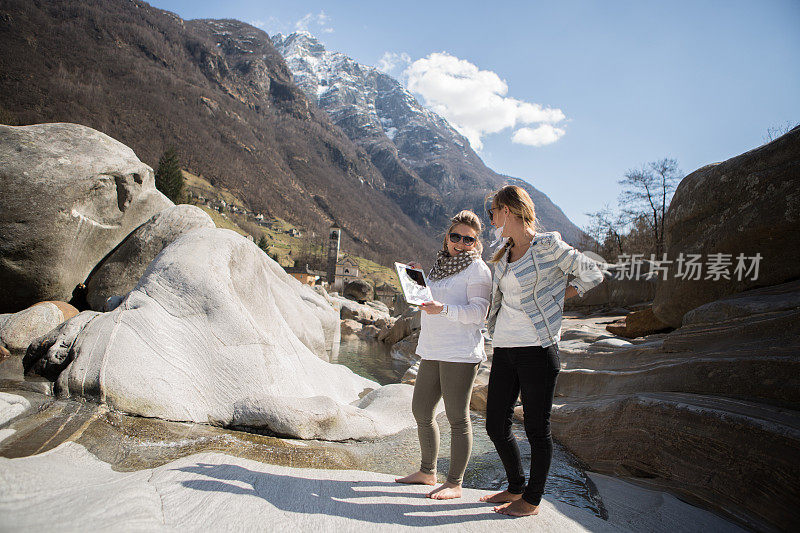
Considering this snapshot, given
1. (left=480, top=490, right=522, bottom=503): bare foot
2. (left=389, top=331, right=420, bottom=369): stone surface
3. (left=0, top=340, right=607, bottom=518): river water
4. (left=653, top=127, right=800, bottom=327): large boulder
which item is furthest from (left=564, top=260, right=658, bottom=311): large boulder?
(left=480, top=490, right=522, bottom=503): bare foot

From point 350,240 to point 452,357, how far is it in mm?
159281

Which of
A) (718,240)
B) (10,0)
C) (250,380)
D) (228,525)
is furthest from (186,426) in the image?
(10,0)

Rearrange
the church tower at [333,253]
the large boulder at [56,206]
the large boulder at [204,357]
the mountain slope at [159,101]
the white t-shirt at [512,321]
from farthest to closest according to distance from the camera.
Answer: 1. the mountain slope at [159,101]
2. the church tower at [333,253]
3. the large boulder at [56,206]
4. the large boulder at [204,357]
5. the white t-shirt at [512,321]

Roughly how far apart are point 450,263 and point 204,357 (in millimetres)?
3681

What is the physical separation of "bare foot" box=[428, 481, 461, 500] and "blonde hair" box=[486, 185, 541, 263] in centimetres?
182

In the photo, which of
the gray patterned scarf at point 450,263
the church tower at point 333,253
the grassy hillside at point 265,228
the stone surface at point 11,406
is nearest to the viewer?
the gray patterned scarf at point 450,263

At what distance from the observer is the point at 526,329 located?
307cm

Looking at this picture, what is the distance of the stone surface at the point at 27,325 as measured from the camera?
7.16 m

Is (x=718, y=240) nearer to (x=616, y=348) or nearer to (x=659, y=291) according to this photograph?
(x=659, y=291)

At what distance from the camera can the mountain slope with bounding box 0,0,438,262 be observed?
303ft

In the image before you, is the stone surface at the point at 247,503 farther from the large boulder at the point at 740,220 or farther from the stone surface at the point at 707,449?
the large boulder at the point at 740,220

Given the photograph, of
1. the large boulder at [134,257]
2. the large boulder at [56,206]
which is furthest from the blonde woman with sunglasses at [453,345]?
the large boulder at [56,206]

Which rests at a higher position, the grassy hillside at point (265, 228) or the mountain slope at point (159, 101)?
the mountain slope at point (159, 101)

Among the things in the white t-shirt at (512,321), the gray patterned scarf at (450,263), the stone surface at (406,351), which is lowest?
the stone surface at (406,351)
